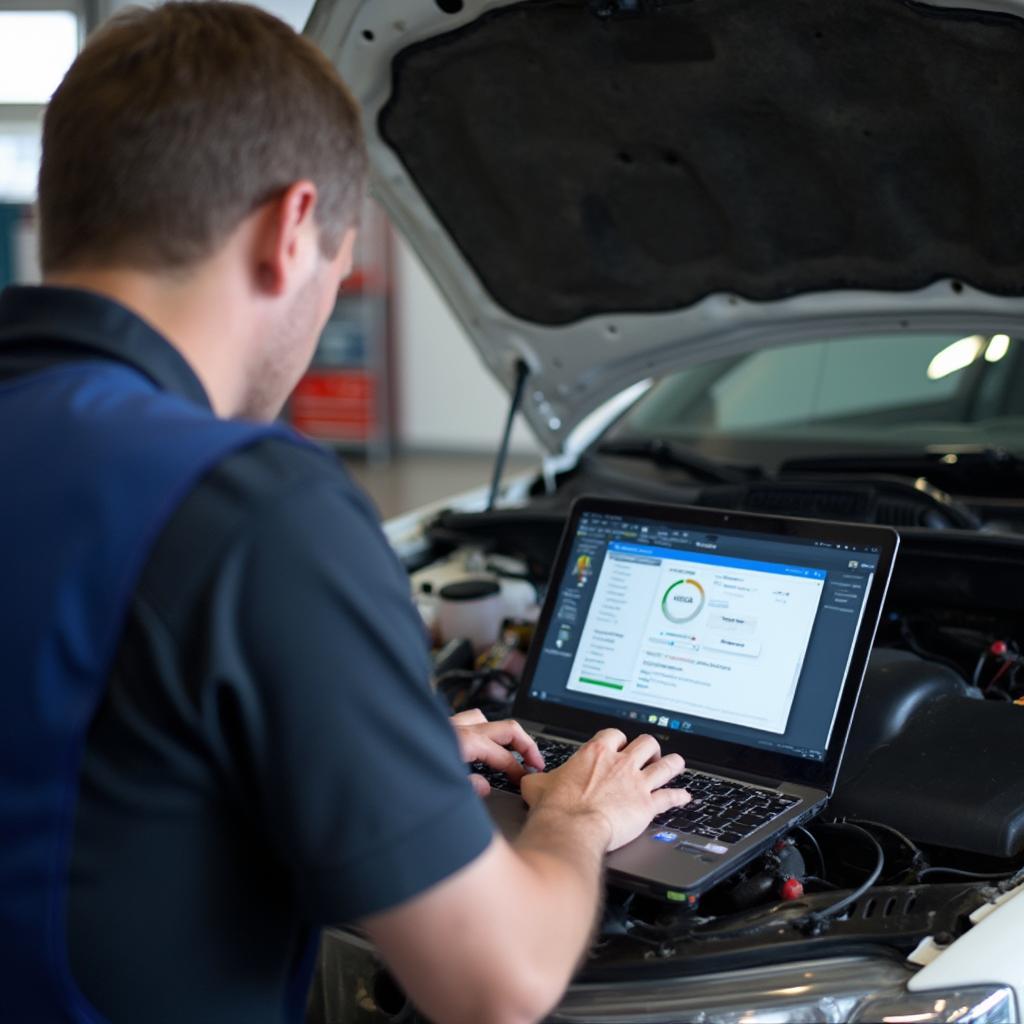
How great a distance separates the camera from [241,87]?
93 centimetres

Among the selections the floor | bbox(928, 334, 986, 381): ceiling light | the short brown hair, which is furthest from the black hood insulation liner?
the floor

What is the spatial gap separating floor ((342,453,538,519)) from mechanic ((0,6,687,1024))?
5664 mm

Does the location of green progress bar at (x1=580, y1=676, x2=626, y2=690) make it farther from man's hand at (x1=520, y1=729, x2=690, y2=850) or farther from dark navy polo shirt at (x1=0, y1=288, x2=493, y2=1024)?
dark navy polo shirt at (x1=0, y1=288, x2=493, y2=1024)

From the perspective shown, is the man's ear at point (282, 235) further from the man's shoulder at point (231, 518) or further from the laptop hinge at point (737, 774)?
the laptop hinge at point (737, 774)

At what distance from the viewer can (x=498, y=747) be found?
4.48 feet

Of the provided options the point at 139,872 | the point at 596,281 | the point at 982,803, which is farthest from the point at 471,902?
the point at 596,281

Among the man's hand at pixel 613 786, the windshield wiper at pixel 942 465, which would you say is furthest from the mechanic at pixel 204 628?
the windshield wiper at pixel 942 465

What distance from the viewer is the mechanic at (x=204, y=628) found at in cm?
80

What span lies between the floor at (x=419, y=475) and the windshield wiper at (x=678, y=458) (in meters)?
3.99

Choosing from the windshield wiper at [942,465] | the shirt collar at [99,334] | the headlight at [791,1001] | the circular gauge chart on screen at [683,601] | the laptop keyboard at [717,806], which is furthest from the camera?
the windshield wiper at [942,465]

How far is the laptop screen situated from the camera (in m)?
1.40

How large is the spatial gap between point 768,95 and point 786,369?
99cm

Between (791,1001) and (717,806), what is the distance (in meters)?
0.26

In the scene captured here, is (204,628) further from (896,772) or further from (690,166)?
(690,166)
